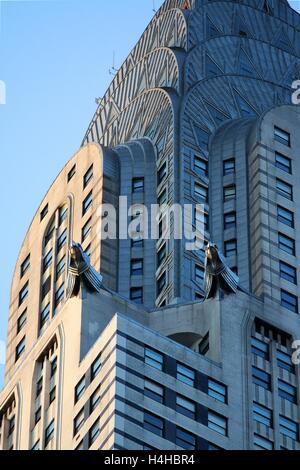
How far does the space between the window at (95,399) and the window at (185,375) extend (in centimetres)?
607

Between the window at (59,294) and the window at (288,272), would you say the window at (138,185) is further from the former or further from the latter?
the window at (288,272)

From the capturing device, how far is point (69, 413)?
153 meters

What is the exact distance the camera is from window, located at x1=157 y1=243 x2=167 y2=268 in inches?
6855

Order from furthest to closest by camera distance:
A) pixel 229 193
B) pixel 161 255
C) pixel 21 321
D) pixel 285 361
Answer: pixel 21 321 → pixel 229 193 → pixel 161 255 → pixel 285 361

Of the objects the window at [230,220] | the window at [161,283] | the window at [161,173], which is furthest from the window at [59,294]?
the window at [230,220]

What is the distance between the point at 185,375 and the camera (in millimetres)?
152750

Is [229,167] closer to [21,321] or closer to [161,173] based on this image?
[161,173]

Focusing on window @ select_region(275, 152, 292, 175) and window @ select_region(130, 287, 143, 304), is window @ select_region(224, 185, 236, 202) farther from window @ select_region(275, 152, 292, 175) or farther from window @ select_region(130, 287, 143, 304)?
window @ select_region(130, 287, 143, 304)

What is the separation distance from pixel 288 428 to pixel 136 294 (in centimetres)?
2269

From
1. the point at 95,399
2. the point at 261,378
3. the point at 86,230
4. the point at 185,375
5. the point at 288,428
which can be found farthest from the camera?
the point at 86,230

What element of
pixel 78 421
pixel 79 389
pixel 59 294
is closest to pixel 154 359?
pixel 79 389

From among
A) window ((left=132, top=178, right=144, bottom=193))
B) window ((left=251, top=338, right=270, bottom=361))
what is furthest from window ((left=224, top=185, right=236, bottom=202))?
window ((left=251, top=338, right=270, bottom=361))
